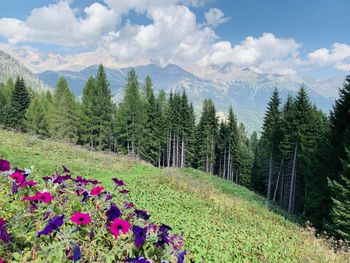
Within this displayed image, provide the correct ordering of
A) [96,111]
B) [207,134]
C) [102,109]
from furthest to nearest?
1. [207,134]
2. [102,109]
3. [96,111]

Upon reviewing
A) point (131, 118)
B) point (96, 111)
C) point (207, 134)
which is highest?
point (96, 111)

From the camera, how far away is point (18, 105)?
52438 mm

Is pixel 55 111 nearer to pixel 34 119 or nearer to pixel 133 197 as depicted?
pixel 34 119

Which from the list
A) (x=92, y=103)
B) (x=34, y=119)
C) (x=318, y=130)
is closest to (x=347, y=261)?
(x=318, y=130)

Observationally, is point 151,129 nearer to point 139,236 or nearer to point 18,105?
point 18,105

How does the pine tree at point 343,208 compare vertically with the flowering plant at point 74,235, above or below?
below

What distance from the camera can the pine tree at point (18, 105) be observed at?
50.4 meters

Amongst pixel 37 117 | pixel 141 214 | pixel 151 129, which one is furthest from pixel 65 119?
pixel 141 214

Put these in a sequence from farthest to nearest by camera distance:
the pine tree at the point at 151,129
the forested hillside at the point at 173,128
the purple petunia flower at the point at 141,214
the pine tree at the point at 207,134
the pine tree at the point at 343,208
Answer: the pine tree at the point at 207,134, the pine tree at the point at 151,129, the forested hillside at the point at 173,128, the pine tree at the point at 343,208, the purple petunia flower at the point at 141,214

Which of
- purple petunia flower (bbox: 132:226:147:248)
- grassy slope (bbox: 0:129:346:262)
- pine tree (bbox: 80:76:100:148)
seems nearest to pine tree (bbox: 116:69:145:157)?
pine tree (bbox: 80:76:100:148)

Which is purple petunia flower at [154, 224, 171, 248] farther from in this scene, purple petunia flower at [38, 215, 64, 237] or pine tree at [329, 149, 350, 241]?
pine tree at [329, 149, 350, 241]

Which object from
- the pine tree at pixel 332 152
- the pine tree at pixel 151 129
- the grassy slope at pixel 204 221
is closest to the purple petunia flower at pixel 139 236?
the grassy slope at pixel 204 221

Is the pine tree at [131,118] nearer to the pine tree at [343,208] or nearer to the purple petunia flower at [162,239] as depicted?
the pine tree at [343,208]

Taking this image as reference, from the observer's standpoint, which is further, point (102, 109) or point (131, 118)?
point (131, 118)
